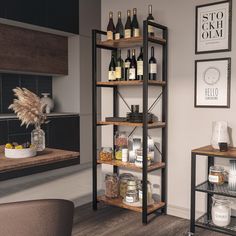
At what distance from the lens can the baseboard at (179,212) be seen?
Answer: 3.02 metres

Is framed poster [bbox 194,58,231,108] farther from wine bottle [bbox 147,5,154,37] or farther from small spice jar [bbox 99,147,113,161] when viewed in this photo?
small spice jar [bbox 99,147,113,161]

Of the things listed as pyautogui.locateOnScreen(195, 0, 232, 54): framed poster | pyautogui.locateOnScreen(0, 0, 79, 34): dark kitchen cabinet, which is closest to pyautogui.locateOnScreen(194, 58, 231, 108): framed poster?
pyautogui.locateOnScreen(195, 0, 232, 54): framed poster

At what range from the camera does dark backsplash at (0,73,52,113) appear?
4.74 metres

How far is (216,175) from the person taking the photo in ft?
8.47

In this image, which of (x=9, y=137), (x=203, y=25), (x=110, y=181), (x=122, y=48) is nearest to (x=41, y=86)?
(x=9, y=137)

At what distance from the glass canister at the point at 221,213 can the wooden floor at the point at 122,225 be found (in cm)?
18

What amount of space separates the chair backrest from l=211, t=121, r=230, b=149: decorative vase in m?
A: 1.65

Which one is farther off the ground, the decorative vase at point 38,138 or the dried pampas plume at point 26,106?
the dried pampas plume at point 26,106

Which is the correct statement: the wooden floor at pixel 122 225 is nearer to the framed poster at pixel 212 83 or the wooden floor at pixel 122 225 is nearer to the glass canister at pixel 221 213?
the glass canister at pixel 221 213

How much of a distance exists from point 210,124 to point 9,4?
2926mm

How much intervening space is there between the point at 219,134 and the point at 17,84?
334 cm

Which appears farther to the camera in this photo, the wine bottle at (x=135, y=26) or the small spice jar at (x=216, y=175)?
the wine bottle at (x=135, y=26)

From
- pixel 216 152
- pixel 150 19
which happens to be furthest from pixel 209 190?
pixel 150 19

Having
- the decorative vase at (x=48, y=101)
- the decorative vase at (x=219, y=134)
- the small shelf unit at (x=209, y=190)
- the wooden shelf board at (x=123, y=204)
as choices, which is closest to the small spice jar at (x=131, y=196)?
the wooden shelf board at (x=123, y=204)
